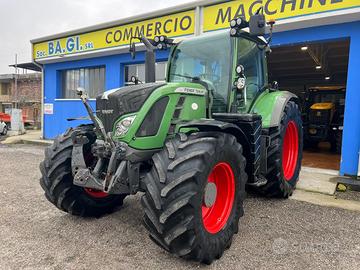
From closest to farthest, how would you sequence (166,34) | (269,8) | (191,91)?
(191,91) < (269,8) < (166,34)

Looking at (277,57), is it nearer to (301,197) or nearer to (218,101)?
(301,197)

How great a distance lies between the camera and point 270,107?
4.38m

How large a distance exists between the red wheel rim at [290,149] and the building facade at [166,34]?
1629 mm

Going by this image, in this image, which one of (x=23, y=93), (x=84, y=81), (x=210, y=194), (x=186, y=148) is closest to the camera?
(x=186, y=148)

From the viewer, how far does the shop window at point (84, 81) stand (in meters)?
11.5

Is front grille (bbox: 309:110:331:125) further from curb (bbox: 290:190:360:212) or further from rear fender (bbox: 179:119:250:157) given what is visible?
rear fender (bbox: 179:119:250:157)

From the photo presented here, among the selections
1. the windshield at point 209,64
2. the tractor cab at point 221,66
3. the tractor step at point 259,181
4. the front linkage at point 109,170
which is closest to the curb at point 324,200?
the tractor step at point 259,181

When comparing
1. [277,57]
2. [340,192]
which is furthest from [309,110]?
[340,192]

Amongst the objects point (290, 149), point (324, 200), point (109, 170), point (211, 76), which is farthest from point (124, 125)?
point (324, 200)

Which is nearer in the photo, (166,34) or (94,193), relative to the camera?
(94,193)

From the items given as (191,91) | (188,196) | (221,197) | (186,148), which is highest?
(191,91)

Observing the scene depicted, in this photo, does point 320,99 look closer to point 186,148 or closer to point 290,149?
point 290,149

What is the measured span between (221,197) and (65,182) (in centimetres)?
181

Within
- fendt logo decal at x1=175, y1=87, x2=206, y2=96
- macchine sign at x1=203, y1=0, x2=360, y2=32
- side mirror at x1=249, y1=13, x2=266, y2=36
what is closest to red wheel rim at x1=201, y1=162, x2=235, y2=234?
fendt logo decal at x1=175, y1=87, x2=206, y2=96
